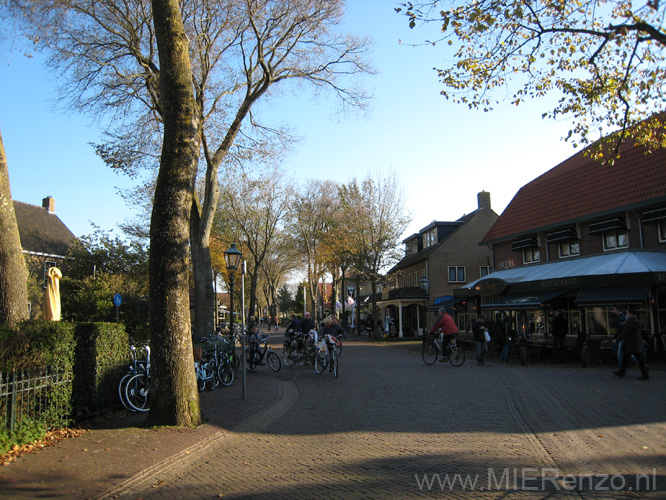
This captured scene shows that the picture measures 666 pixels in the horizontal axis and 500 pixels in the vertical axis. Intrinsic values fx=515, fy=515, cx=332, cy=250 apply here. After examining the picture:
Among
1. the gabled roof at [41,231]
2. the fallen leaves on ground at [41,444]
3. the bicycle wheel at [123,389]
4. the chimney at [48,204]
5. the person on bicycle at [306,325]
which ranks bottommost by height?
the fallen leaves on ground at [41,444]

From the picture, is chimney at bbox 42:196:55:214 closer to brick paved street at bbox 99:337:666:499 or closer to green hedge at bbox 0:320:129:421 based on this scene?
brick paved street at bbox 99:337:666:499

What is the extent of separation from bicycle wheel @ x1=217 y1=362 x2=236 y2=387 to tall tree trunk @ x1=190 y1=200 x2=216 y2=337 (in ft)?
10.6

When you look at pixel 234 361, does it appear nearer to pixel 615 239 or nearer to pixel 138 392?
pixel 138 392

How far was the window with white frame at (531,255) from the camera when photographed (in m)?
26.2

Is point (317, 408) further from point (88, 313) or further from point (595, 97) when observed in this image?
point (88, 313)

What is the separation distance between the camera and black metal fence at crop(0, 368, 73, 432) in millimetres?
6402

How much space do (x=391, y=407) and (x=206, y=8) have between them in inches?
Answer: 506

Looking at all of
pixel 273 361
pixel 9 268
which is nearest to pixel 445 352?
pixel 273 361

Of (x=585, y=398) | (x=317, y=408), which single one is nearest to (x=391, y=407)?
(x=317, y=408)

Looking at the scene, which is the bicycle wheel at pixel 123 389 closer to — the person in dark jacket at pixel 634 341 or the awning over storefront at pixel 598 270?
the person in dark jacket at pixel 634 341

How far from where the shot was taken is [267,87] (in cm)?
1739

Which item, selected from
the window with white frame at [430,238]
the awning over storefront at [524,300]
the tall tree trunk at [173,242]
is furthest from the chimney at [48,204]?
the tall tree trunk at [173,242]

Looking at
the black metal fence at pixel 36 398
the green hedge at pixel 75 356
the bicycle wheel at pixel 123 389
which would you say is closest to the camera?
the black metal fence at pixel 36 398

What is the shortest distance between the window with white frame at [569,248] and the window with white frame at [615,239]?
1737mm
